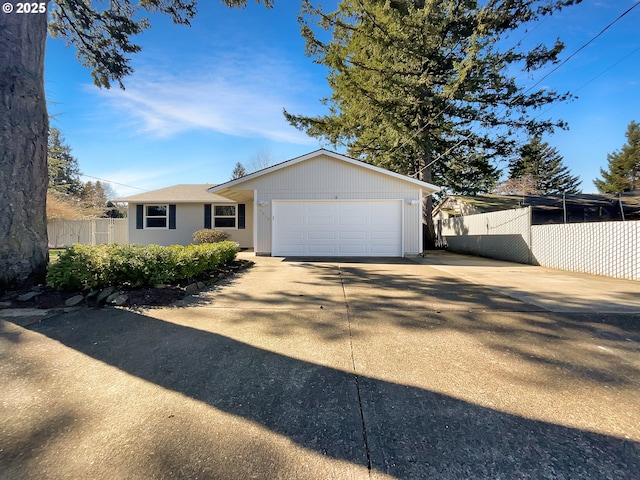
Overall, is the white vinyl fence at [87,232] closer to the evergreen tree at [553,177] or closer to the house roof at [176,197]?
the house roof at [176,197]

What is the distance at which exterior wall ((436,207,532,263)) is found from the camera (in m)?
10.3

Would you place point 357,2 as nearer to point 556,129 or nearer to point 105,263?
point 556,129

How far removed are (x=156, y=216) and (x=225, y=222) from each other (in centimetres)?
357

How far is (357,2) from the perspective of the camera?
42.4 ft

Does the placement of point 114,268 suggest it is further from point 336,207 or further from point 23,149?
point 336,207

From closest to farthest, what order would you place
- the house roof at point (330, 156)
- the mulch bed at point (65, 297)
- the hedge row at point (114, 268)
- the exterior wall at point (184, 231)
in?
1. the mulch bed at point (65, 297)
2. the hedge row at point (114, 268)
3. the house roof at point (330, 156)
4. the exterior wall at point (184, 231)

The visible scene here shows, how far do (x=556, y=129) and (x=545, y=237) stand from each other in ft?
27.5

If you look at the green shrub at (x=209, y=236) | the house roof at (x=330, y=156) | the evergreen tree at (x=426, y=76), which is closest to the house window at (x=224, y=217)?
the green shrub at (x=209, y=236)

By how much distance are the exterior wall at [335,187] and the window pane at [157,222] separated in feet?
22.3

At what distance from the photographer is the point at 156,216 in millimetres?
15281

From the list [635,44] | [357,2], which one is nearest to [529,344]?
[635,44]

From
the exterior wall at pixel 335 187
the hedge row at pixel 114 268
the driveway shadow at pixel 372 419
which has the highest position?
the exterior wall at pixel 335 187

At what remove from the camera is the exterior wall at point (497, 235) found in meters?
10.3

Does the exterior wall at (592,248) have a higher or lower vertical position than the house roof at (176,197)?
lower
